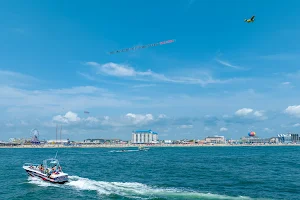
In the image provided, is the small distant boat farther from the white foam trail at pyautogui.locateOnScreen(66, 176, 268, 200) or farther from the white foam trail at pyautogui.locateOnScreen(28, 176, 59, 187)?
the white foam trail at pyautogui.locateOnScreen(66, 176, 268, 200)

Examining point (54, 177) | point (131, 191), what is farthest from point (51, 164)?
point (131, 191)

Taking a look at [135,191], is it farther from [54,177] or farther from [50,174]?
[50,174]

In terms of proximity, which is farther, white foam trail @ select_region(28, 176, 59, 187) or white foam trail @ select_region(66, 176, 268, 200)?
white foam trail @ select_region(28, 176, 59, 187)

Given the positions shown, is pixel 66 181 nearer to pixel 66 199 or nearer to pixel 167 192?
pixel 66 199

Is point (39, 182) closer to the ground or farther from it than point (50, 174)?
closer to the ground

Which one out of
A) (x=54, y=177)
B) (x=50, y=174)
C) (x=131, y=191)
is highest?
(x=50, y=174)

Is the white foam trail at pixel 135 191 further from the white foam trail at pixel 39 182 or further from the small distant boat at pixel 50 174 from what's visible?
the white foam trail at pixel 39 182

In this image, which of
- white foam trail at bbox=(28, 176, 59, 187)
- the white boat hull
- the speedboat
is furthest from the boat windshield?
white foam trail at bbox=(28, 176, 59, 187)

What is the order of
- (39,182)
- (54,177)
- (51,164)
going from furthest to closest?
(51,164)
(39,182)
(54,177)

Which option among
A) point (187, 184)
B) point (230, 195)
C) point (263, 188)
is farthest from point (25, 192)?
point (263, 188)
